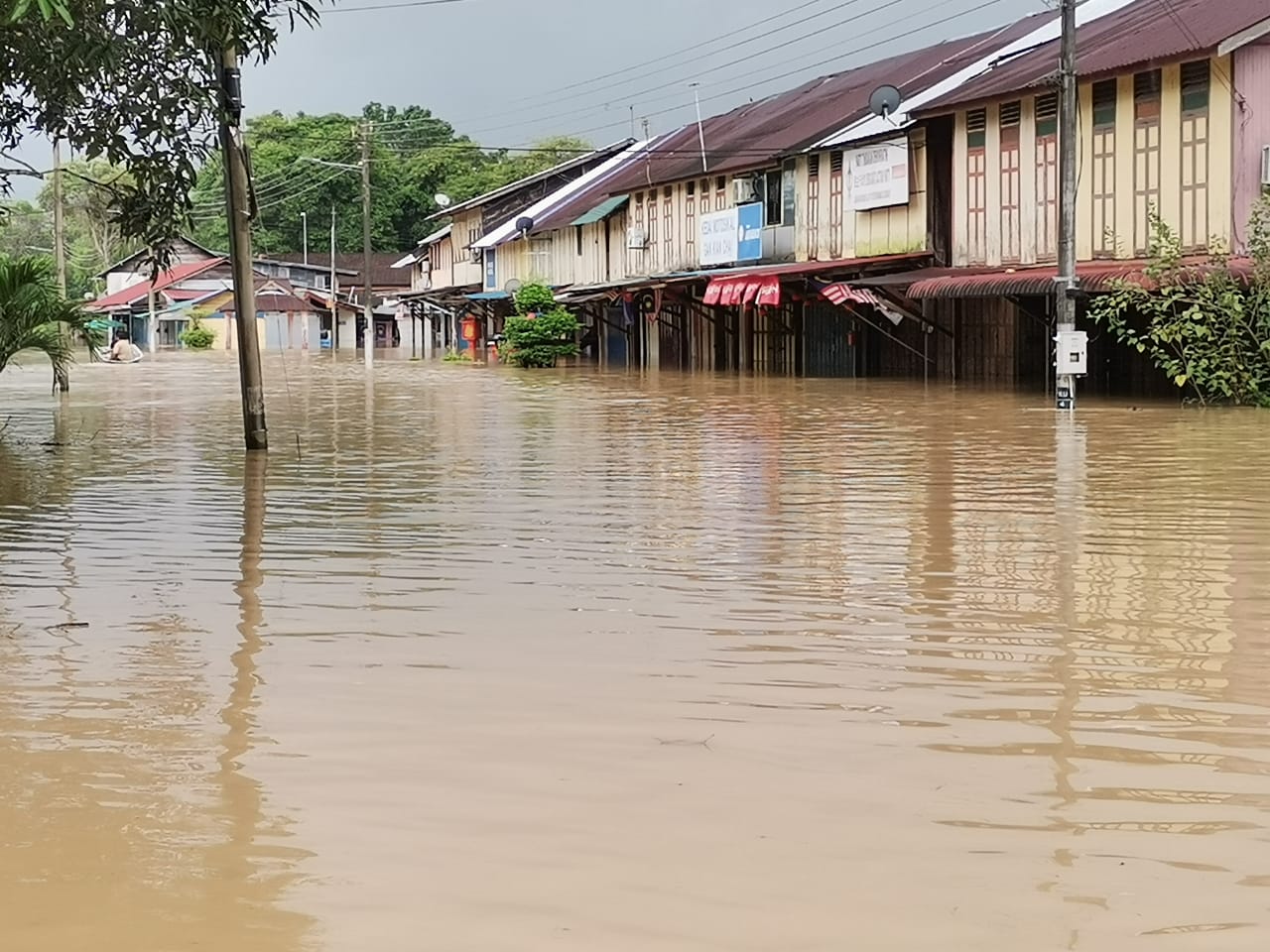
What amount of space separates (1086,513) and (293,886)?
7.62 m

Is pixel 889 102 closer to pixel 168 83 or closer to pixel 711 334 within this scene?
pixel 711 334

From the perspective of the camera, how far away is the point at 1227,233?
23.0 meters

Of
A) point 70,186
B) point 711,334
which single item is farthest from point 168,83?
point 70,186

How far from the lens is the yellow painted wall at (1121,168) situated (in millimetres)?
22984

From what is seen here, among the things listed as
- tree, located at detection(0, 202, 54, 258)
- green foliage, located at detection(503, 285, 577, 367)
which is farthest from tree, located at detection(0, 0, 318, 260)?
tree, located at detection(0, 202, 54, 258)

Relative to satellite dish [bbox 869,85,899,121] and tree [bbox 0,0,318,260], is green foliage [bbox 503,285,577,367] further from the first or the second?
tree [bbox 0,0,318,260]

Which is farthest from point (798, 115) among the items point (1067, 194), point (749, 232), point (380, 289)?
point (380, 289)

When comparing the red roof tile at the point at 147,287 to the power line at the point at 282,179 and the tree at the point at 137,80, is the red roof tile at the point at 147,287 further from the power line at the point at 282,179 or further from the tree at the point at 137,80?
the tree at the point at 137,80

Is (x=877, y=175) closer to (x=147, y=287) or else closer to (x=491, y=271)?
(x=491, y=271)

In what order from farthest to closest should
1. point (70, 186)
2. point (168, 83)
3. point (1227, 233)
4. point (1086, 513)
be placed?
1. point (70, 186)
2. point (1227, 233)
3. point (168, 83)
4. point (1086, 513)

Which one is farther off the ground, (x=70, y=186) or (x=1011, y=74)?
(x=70, y=186)

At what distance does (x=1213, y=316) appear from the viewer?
21.9 m

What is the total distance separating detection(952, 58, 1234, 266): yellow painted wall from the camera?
75.4ft

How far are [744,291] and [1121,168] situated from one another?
1182 cm
